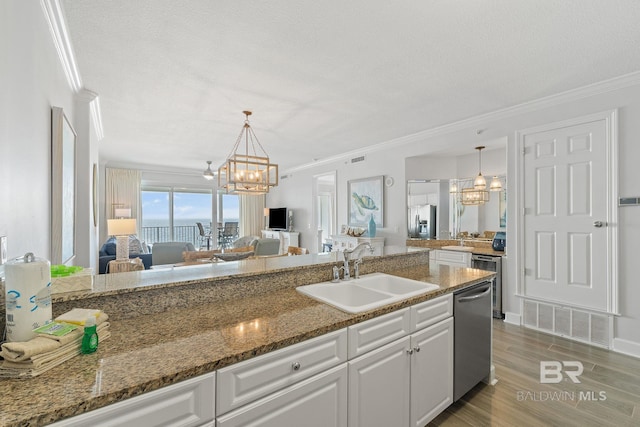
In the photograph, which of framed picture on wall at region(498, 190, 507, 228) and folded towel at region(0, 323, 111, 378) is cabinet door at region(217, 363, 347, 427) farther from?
framed picture on wall at region(498, 190, 507, 228)

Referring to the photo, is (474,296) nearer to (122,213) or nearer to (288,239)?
(288,239)

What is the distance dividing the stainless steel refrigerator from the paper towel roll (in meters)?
4.48

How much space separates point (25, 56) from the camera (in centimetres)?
139

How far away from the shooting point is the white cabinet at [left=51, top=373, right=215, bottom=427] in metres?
0.72

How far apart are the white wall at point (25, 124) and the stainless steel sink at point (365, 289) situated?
1.42 meters

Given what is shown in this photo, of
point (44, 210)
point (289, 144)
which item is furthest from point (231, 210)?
point (44, 210)

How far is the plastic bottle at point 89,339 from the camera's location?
0.92 meters

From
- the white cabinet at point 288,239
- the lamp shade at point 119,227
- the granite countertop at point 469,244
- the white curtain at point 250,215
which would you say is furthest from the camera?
the white curtain at point 250,215

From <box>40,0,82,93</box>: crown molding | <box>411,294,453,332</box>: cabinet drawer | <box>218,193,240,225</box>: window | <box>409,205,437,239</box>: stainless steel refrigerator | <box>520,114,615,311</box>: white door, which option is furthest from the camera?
<box>218,193,240,225</box>: window

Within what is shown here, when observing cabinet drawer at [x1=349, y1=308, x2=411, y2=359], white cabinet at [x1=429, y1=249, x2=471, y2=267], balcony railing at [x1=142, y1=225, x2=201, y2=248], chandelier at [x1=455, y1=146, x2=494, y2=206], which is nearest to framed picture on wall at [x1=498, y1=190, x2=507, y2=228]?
chandelier at [x1=455, y1=146, x2=494, y2=206]

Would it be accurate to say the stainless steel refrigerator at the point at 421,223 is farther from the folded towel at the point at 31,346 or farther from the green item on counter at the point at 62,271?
the folded towel at the point at 31,346

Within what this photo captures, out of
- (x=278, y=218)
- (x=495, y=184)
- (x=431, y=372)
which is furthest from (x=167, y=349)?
(x=278, y=218)

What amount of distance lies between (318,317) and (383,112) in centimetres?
291

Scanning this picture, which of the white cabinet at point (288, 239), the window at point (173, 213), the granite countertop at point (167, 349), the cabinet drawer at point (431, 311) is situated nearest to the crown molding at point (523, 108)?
the cabinet drawer at point (431, 311)
